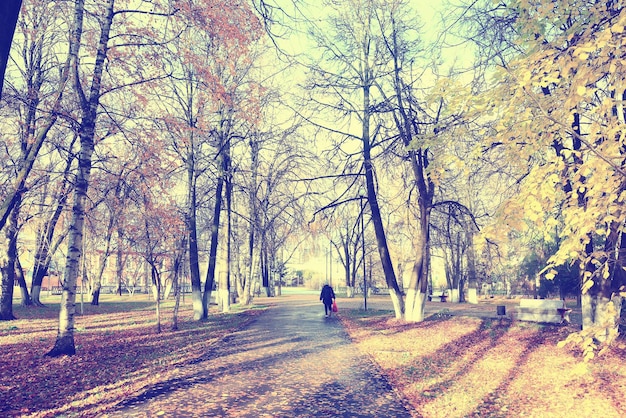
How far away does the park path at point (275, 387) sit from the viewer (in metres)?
6.15

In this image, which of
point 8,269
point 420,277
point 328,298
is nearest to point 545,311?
point 420,277

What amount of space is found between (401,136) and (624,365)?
11.0 meters

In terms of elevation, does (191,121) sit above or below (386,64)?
below

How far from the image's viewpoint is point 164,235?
15484 millimetres

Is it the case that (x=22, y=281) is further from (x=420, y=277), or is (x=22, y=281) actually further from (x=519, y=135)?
(x=519, y=135)

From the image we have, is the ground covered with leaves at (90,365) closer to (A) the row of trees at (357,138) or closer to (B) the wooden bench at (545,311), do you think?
(A) the row of trees at (357,138)

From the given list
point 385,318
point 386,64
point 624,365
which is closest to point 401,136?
point 386,64

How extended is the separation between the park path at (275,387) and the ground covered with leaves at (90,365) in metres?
0.53

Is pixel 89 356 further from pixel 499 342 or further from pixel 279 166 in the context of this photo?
pixel 279 166

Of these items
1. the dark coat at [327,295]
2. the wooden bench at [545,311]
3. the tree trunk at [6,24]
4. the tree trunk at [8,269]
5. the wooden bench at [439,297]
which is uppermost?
the tree trunk at [6,24]

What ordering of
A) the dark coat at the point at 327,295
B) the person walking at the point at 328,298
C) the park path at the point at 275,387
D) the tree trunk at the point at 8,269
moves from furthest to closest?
the dark coat at the point at 327,295
the person walking at the point at 328,298
the tree trunk at the point at 8,269
the park path at the point at 275,387

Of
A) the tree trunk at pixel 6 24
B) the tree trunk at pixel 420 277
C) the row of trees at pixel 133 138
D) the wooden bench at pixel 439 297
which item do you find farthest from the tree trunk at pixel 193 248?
the wooden bench at pixel 439 297

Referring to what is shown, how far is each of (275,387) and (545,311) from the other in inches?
533

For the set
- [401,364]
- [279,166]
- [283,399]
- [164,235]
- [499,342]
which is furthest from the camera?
[279,166]
